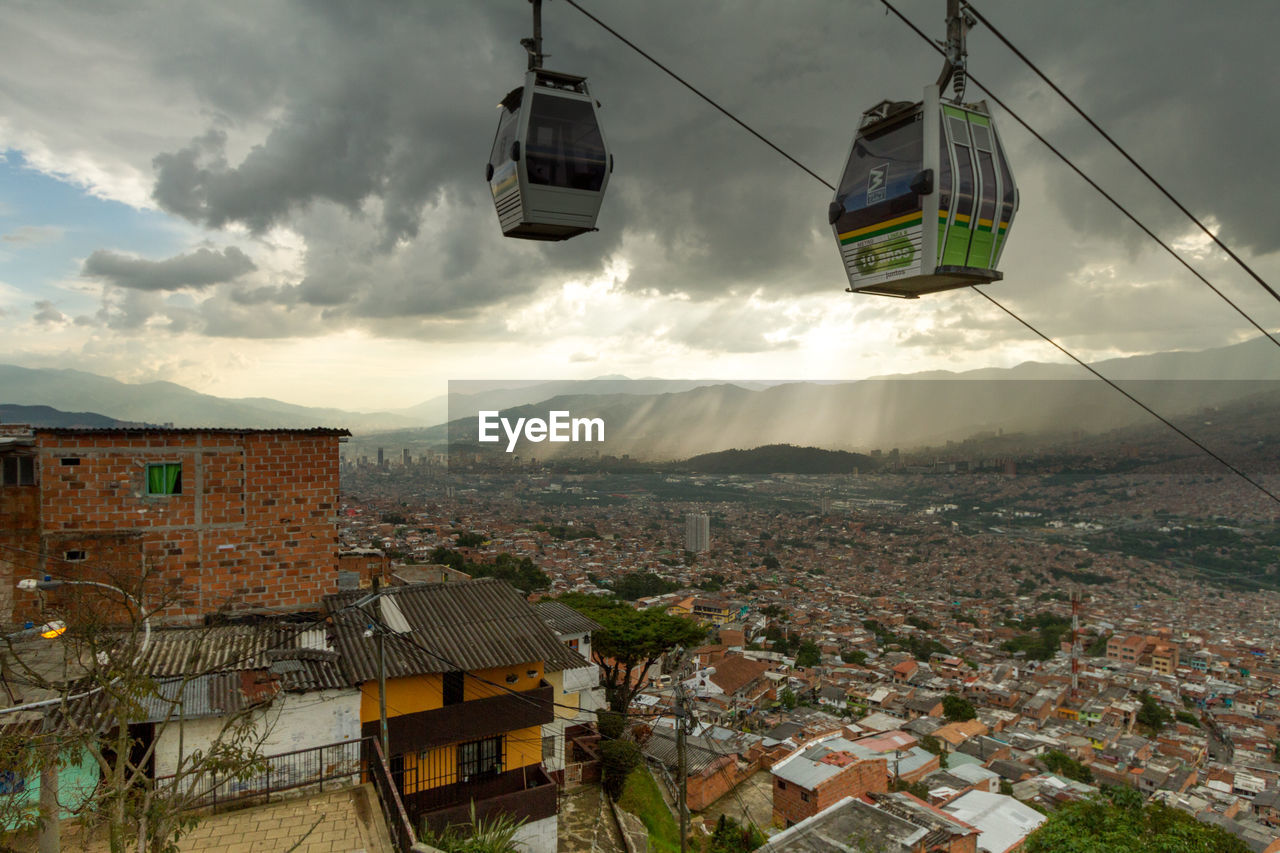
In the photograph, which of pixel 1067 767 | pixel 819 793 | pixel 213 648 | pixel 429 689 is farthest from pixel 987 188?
pixel 1067 767

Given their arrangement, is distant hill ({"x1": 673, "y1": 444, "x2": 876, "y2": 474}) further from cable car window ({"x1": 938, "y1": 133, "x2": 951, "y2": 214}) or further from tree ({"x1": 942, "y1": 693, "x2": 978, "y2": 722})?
cable car window ({"x1": 938, "y1": 133, "x2": 951, "y2": 214})

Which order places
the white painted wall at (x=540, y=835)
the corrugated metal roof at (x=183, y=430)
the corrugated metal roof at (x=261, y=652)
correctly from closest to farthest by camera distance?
the corrugated metal roof at (x=261, y=652), the corrugated metal roof at (x=183, y=430), the white painted wall at (x=540, y=835)

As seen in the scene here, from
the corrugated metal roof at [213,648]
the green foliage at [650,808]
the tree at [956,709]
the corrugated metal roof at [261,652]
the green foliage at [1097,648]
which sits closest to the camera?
the corrugated metal roof at [213,648]

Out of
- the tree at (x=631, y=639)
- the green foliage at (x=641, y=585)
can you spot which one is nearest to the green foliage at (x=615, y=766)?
the tree at (x=631, y=639)

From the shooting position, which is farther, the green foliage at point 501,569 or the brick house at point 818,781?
the green foliage at point 501,569

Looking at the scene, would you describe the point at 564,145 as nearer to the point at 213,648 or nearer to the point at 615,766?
the point at 213,648

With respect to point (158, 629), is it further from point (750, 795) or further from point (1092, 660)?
point (1092, 660)

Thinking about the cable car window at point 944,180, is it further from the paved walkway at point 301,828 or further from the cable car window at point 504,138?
the paved walkway at point 301,828
